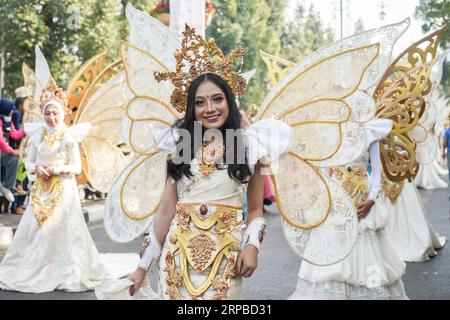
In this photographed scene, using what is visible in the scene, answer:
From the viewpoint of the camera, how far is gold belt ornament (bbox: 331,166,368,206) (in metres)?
5.37

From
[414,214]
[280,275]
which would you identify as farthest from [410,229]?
[280,275]

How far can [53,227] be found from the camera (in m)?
6.25

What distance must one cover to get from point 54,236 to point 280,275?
2.30 meters

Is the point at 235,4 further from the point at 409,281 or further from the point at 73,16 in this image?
the point at 409,281

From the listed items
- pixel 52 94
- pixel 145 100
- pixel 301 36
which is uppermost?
pixel 301 36

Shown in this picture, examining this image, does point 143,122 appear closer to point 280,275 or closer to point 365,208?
point 365,208

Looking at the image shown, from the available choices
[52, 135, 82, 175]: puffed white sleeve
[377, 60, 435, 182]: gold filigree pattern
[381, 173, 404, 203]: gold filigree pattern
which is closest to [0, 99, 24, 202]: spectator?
[52, 135, 82, 175]: puffed white sleeve

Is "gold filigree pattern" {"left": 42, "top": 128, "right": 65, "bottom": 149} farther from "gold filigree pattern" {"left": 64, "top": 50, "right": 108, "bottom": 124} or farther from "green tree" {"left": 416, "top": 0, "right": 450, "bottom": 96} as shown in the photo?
"green tree" {"left": 416, "top": 0, "right": 450, "bottom": 96}

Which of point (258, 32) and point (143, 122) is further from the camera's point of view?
point (258, 32)

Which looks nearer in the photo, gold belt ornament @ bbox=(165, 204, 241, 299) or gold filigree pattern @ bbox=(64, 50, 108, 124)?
gold belt ornament @ bbox=(165, 204, 241, 299)

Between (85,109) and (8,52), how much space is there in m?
8.56

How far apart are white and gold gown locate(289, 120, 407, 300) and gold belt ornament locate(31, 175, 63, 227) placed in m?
2.49

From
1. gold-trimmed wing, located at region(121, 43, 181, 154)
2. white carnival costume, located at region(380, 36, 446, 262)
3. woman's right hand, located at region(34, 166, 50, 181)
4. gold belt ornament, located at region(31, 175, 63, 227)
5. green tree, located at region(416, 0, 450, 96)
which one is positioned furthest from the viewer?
green tree, located at region(416, 0, 450, 96)

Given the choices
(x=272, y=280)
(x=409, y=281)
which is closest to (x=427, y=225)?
(x=409, y=281)
